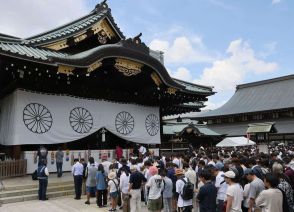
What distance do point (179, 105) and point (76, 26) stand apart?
30.4ft

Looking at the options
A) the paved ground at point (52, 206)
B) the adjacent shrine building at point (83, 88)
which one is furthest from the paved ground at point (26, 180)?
the adjacent shrine building at point (83, 88)

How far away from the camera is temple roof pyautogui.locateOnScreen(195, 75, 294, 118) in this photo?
4059 cm

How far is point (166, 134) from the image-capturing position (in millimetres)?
27547

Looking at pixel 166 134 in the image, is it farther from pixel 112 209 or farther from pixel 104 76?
pixel 112 209

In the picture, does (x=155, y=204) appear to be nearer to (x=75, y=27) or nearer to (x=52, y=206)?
(x=52, y=206)

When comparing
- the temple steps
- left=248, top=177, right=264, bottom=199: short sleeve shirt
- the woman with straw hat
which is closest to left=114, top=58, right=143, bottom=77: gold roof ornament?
the temple steps

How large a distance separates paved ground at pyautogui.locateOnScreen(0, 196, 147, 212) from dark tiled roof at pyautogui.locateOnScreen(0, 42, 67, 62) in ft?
17.7

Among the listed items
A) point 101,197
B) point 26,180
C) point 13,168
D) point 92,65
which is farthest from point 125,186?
point 92,65

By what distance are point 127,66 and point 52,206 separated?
26.3 ft

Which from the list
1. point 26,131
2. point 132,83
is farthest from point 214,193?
point 132,83

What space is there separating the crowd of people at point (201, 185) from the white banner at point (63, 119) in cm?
383

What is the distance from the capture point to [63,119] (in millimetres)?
15836

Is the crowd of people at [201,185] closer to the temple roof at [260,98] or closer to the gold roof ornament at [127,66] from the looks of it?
the gold roof ornament at [127,66]

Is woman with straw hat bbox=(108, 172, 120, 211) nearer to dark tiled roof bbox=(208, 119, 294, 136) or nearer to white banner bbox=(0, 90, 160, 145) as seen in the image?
white banner bbox=(0, 90, 160, 145)
